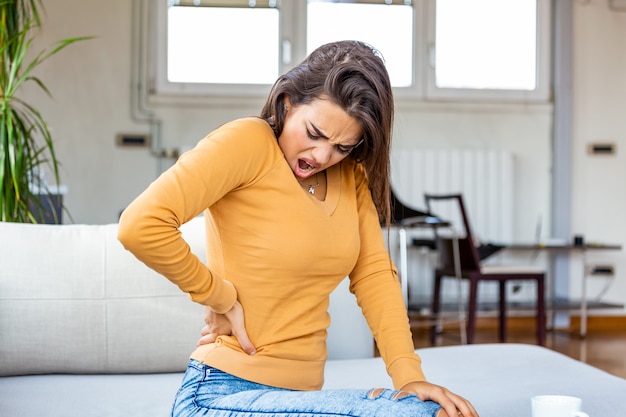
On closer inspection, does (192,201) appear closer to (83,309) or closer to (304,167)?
(304,167)

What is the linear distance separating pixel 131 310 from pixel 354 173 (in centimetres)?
73

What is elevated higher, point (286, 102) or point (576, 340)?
point (286, 102)

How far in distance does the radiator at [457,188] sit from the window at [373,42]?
451mm

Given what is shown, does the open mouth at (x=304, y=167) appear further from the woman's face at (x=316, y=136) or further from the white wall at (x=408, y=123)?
the white wall at (x=408, y=123)

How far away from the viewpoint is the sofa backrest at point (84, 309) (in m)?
1.94

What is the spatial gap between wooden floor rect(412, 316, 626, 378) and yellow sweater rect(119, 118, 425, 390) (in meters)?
3.20

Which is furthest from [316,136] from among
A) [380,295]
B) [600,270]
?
[600,270]

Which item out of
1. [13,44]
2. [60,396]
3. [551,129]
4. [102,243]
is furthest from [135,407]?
[551,129]

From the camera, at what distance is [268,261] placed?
4.43 feet

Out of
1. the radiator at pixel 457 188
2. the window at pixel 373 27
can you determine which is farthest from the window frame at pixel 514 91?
the radiator at pixel 457 188

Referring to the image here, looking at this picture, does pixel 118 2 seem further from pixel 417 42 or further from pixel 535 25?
pixel 535 25

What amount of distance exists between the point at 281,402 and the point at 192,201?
0.31m

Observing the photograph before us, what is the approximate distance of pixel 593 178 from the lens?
602cm

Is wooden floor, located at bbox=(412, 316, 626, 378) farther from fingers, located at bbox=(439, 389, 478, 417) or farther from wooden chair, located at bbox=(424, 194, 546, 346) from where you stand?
fingers, located at bbox=(439, 389, 478, 417)
